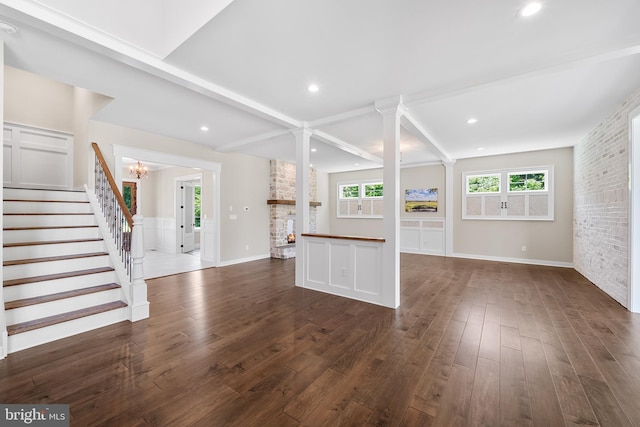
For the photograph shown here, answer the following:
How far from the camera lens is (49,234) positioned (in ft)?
10.6

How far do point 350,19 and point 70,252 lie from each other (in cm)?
405

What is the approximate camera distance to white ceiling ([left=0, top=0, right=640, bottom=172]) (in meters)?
1.93

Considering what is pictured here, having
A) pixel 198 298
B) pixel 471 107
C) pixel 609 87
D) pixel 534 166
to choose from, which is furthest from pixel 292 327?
pixel 534 166

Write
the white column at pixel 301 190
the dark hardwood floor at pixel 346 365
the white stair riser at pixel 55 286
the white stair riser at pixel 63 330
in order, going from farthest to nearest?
the white column at pixel 301 190, the white stair riser at pixel 55 286, the white stair riser at pixel 63 330, the dark hardwood floor at pixel 346 365

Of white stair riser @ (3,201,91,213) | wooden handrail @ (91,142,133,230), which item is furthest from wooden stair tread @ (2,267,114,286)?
white stair riser @ (3,201,91,213)

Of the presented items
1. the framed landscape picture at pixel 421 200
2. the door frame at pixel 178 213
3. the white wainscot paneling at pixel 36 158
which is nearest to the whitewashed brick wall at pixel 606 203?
the framed landscape picture at pixel 421 200

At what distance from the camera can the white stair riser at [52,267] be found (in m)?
2.65

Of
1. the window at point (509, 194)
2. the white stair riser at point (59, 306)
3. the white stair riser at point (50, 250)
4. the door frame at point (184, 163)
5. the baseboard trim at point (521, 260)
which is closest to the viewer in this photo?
the white stair riser at point (59, 306)

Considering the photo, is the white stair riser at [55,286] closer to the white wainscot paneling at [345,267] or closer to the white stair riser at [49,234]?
the white stair riser at [49,234]

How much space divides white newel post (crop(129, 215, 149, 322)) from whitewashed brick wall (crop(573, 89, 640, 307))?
5.96 m

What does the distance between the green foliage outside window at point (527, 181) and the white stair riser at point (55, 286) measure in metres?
8.10

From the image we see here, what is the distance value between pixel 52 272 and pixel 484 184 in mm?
8360

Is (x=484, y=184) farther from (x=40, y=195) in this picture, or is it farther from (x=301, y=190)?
(x=40, y=195)

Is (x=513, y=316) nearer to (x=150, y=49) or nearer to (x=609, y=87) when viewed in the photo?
(x=609, y=87)
